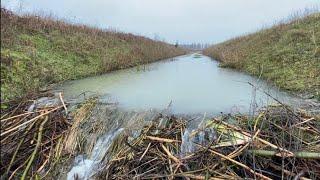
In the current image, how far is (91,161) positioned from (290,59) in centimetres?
855

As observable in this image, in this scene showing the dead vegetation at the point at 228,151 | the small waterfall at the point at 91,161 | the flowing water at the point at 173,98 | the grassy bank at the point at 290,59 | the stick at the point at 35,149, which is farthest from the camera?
the grassy bank at the point at 290,59

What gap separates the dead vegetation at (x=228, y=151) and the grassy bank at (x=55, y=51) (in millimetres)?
2626

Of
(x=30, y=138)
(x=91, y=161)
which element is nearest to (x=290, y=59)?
(x=91, y=161)

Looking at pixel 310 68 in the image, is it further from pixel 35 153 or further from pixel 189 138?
pixel 35 153

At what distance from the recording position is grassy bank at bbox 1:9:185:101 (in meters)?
8.87

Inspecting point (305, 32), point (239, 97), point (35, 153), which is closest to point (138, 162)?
point (35, 153)

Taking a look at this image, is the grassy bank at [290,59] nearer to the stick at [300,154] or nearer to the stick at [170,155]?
the stick at [300,154]

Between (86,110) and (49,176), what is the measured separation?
1.42 m

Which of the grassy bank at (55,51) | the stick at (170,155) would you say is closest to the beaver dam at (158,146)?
the stick at (170,155)

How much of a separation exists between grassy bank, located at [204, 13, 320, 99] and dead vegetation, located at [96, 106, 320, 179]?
177cm

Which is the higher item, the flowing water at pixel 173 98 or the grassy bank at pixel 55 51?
the grassy bank at pixel 55 51

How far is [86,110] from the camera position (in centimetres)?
585

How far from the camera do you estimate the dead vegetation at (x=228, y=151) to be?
4.30 m

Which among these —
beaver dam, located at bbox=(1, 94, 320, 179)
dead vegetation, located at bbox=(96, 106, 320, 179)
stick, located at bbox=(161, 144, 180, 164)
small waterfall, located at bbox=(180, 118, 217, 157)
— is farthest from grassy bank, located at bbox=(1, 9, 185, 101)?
small waterfall, located at bbox=(180, 118, 217, 157)
